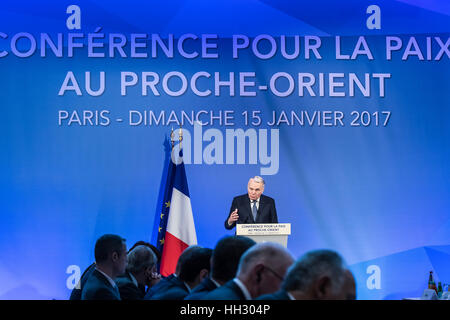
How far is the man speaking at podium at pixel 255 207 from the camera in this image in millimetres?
6625

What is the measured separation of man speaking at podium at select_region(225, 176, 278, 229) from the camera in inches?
261

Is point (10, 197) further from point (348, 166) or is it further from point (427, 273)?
point (427, 273)

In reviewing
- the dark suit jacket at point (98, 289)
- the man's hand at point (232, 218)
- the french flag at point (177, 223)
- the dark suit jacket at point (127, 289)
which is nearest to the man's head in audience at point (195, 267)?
the dark suit jacket at point (98, 289)

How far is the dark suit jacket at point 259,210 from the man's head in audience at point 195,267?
10.7ft

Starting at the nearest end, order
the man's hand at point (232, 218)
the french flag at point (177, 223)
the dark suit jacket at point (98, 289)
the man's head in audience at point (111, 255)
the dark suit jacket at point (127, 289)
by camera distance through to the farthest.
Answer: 1. the dark suit jacket at point (98, 289)
2. the man's head in audience at point (111, 255)
3. the dark suit jacket at point (127, 289)
4. the french flag at point (177, 223)
5. the man's hand at point (232, 218)

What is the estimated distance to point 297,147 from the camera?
713 cm

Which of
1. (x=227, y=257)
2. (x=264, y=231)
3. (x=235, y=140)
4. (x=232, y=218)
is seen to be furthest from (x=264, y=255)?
(x=235, y=140)

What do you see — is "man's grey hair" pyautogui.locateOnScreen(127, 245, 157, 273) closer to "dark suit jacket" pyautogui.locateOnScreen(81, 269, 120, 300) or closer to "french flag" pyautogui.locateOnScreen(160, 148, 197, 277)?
"dark suit jacket" pyautogui.locateOnScreen(81, 269, 120, 300)

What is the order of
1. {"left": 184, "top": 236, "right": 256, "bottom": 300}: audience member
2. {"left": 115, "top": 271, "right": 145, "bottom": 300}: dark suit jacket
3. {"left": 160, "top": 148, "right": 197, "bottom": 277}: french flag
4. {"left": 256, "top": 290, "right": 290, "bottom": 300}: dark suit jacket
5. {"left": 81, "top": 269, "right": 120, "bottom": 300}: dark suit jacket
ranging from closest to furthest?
1. {"left": 256, "top": 290, "right": 290, "bottom": 300}: dark suit jacket
2. {"left": 184, "top": 236, "right": 256, "bottom": 300}: audience member
3. {"left": 81, "top": 269, "right": 120, "bottom": 300}: dark suit jacket
4. {"left": 115, "top": 271, "right": 145, "bottom": 300}: dark suit jacket
5. {"left": 160, "top": 148, "right": 197, "bottom": 277}: french flag

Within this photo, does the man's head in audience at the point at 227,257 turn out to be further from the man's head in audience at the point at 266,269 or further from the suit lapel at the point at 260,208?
the suit lapel at the point at 260,208

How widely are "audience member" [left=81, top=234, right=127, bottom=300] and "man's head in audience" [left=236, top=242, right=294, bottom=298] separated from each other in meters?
1.18

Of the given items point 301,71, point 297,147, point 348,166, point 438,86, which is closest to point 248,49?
point 301,71

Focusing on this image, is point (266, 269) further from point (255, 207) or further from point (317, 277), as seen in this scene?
point (255, 207)

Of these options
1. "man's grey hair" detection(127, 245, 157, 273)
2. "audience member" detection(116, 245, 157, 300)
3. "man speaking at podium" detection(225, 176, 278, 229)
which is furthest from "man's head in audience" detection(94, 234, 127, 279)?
"man speaking at podium" detection(225, 176, 278, 229)
